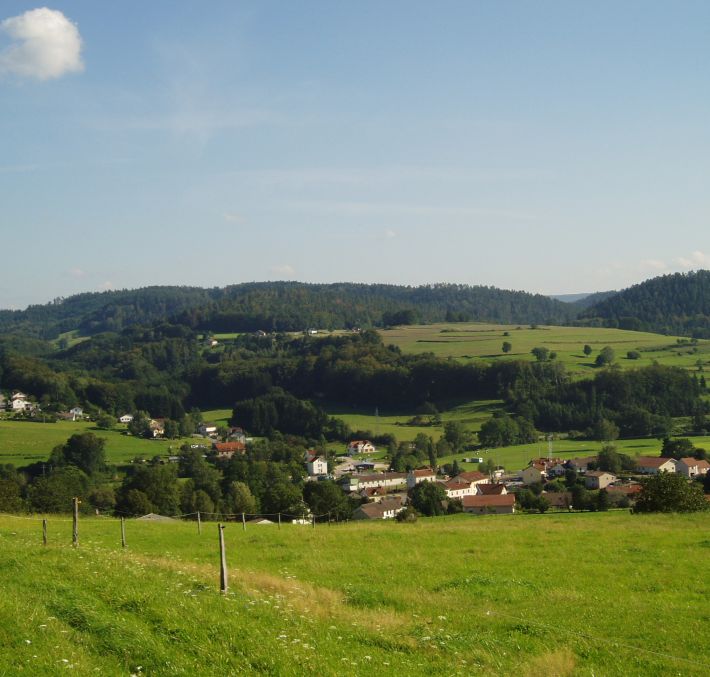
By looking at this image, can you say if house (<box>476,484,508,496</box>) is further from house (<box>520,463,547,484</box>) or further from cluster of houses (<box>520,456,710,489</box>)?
house (<box>520,463,547,484</box>)

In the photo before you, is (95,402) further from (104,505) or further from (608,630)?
(608,630)

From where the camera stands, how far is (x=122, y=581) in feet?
39.3

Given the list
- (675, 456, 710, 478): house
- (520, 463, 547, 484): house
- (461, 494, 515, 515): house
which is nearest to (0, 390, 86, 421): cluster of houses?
(520, 463, 547, 484): house

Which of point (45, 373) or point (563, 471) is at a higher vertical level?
point (45, 373)

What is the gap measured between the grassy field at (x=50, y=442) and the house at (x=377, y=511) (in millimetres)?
38541

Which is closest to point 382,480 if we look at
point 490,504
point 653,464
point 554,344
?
point 490,504

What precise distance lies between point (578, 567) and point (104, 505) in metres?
46.5

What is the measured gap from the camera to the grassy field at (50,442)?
81.8 m

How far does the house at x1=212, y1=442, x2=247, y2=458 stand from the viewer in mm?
92000

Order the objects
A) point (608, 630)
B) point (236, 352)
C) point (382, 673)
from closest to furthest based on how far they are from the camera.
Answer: point (382, 673) < point (608, 630) < point (236, 352)

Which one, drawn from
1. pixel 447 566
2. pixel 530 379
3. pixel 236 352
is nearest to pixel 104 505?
pixel 447 566

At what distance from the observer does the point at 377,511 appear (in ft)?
183

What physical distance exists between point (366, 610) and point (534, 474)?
6737 cm

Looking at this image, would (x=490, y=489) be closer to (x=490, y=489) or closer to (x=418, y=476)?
(x=490, y=489)
